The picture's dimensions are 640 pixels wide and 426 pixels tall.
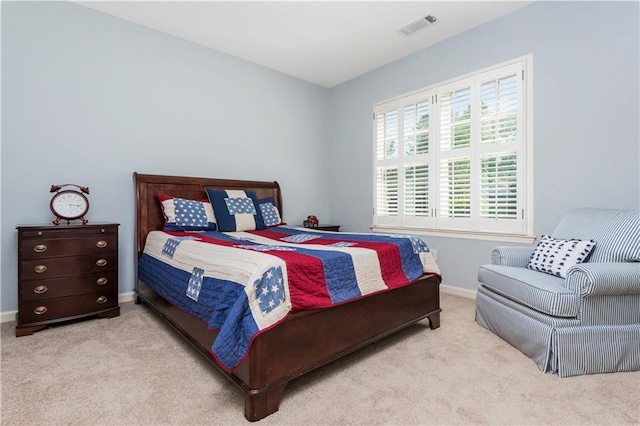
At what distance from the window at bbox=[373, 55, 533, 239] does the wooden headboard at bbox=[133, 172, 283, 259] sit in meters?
2.05

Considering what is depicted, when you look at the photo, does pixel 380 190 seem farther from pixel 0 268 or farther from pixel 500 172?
pixel 0 268

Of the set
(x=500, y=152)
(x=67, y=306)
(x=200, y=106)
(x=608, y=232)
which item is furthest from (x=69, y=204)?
(x=608, y=232)

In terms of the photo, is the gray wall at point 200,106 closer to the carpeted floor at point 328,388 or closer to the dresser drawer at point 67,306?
the dresser drawer at point 67,306

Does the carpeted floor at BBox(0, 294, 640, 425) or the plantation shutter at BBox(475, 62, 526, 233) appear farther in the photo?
the plantation shutter at BBox(475, 62, 526, 233)

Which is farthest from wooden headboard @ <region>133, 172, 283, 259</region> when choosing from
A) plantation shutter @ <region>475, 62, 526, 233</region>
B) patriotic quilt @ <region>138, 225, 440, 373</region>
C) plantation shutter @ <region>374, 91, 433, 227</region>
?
plantation shutter @ <region>475, 62, 526, 233</region>

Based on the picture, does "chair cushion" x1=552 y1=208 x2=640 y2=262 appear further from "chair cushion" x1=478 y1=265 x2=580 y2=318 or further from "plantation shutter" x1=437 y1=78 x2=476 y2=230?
"plantation shutter" x1=437 y1=78 x2=476 y2=230

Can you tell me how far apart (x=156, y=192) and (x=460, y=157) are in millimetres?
3107

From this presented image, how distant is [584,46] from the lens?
258 cm

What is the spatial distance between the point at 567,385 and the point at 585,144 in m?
1.90

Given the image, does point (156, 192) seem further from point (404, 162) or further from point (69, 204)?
point (404, 162)

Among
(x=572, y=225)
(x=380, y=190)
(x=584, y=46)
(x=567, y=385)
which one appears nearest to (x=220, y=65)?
(x=380, y=190)

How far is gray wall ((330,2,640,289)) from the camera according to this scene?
239cm

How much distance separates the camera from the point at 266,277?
1477 millimetres

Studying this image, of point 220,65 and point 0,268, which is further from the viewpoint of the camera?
point 220,65
